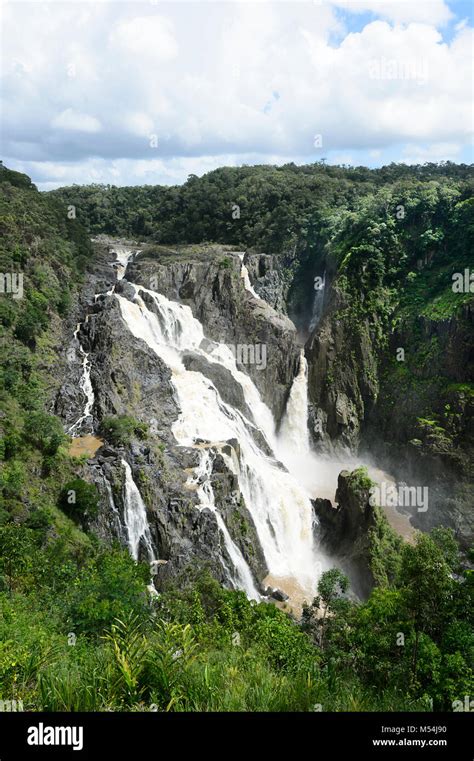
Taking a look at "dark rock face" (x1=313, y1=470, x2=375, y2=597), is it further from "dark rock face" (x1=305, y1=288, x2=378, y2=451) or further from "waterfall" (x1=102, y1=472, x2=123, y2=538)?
"waterfall" (x1=102, y1=472, x2=123, y2=538)

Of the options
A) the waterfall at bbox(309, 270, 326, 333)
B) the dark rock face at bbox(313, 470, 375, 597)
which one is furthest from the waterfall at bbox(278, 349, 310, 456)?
the dark rock face at bbox(313, 470, 375, 597)

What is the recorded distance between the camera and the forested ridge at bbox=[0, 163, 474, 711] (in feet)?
25.4

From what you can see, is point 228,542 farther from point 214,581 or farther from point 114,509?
point 214,581

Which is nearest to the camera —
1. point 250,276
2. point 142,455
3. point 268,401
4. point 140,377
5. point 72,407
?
point 142,455

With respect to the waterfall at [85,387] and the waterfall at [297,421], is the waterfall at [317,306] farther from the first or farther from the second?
the waterfall at [85,387]

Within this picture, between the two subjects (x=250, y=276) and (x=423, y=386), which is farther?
(x=250, y=276)

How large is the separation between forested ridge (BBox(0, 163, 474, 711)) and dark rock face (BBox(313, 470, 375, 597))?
71 centimetres

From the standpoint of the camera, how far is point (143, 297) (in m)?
37.4

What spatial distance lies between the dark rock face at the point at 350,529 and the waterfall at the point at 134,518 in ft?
34.6

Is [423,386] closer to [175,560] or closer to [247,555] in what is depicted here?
[247,555]

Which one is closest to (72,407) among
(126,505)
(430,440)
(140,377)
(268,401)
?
(140,377)

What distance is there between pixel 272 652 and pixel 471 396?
27.6 meters

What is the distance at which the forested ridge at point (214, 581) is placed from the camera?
25.4ft
